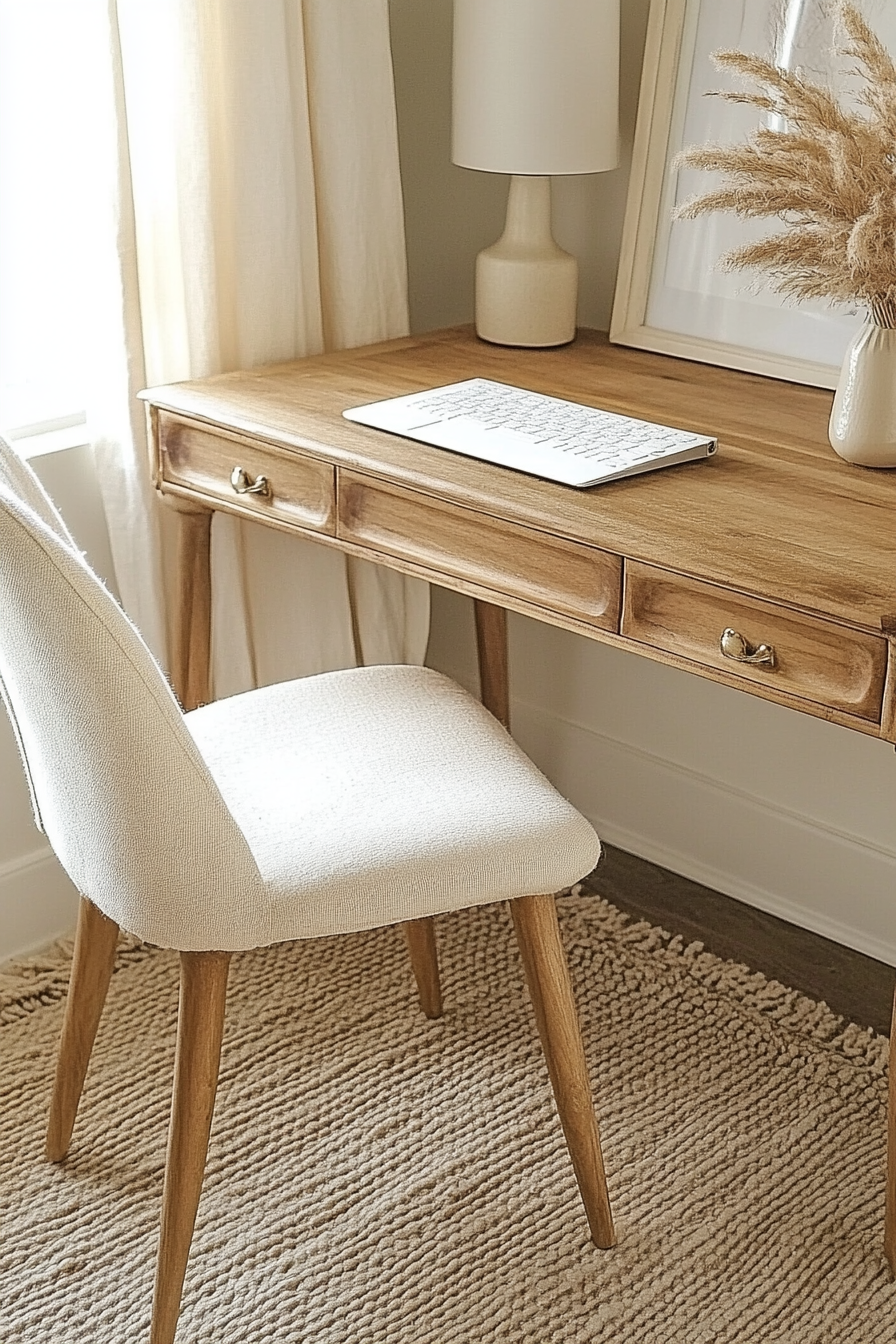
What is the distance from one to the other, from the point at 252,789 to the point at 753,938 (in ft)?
A: 2.94

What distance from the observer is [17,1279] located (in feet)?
4.91

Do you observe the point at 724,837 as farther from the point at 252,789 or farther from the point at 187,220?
the point at 187,220

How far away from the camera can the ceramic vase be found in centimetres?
142

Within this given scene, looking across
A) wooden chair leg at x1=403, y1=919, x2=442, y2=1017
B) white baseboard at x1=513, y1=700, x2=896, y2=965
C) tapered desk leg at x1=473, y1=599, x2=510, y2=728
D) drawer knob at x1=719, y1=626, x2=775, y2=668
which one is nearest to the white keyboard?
drawer knob at x1=719, y1=626, x2=775, y2=668

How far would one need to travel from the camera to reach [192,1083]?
128 cm

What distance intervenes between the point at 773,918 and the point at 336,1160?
2.44ft

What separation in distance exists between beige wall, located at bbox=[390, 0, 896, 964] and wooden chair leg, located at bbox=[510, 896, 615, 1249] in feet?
2.22

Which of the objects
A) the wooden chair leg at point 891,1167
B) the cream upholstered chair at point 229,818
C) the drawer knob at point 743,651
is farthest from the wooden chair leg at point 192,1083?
the wooden chair leg at point 891,1167

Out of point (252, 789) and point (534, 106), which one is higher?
point (534, 106)

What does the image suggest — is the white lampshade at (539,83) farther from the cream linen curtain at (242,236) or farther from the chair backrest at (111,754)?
the chair backrest at (111,754)

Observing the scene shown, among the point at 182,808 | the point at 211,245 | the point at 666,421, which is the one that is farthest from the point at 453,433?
the point at 182,808

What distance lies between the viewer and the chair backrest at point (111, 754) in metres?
1.07

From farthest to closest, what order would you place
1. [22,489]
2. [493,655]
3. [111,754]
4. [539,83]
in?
[493,655] → [539,83] → [22,489] → [111,754]

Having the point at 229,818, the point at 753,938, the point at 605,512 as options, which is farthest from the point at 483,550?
the point at 753,938
